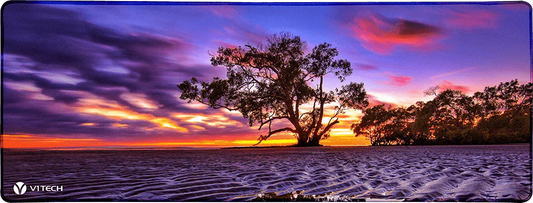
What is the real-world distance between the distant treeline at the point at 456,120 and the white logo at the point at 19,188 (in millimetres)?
5807

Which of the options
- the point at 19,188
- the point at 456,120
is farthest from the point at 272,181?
the point at 456,120

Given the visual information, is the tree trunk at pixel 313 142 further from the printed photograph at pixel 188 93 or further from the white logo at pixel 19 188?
the white logo at pixel 19 188

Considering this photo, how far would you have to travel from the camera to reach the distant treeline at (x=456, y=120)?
5500 millimetres

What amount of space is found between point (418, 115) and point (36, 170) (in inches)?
315

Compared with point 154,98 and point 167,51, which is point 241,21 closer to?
point 167,51

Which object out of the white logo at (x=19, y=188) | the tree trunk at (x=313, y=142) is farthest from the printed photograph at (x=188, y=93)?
the tree trunk at (x=313, y=142)

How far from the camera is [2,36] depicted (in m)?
4.25

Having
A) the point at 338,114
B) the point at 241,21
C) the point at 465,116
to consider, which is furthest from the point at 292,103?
the point at 241,21

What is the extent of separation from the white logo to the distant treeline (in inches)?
229

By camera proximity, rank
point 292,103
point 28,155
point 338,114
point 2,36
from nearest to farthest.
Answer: point 2,36 < point 28,155 < point 338,114 < point 292,103

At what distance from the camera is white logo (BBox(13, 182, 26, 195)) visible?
374 centimetres

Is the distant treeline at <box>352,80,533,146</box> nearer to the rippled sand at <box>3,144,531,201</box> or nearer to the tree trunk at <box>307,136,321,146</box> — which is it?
the rippled sand at <box>3,144,531,201</box>

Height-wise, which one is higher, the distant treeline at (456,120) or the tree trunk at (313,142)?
the distant treeline at (456,120)

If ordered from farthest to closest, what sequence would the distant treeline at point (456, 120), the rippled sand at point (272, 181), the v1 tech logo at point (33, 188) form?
1. the distant treeline at point (456, 120)
2. the v1 tech logo at point (33, 188)
3. the rippled sand at point (272, 181)
